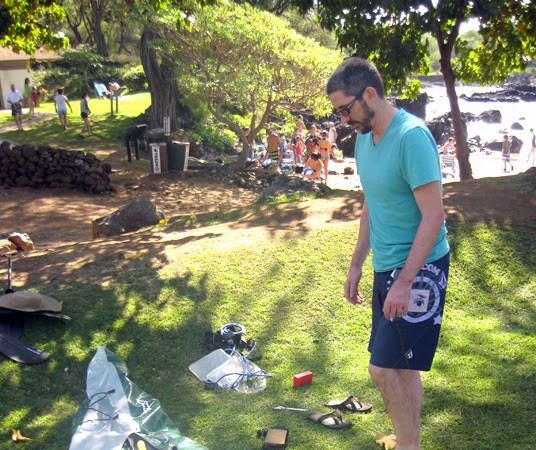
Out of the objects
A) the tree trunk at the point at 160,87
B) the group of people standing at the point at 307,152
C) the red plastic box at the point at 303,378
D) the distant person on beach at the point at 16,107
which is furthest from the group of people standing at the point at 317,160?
the red plastic box at the point at 303,378

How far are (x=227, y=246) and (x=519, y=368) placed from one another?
366cm

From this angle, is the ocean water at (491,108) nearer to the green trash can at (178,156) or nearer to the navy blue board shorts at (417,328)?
the green trash can at (178,156)

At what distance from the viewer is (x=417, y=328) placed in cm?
313

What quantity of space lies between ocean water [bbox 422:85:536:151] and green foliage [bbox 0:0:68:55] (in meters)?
26.3

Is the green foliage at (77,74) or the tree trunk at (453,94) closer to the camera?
the tree trunk at (453,94)

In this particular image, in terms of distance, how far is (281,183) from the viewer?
1385cm

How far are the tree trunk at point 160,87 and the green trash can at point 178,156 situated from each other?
4.91 metres

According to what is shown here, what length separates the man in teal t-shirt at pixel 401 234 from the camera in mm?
3014

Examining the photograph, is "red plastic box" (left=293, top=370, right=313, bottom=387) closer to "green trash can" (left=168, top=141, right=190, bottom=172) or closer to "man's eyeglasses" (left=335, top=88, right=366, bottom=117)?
"man's eyeglasses" (left=335, top=88, right=366, bottom=117)

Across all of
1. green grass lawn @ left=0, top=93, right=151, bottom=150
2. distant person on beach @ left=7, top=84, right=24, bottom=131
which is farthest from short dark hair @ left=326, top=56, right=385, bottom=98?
distant person on beach @ left=7, top=84, right=24, bottom=131

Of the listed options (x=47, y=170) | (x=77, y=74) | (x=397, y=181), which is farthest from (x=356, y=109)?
(x=77, y=74)

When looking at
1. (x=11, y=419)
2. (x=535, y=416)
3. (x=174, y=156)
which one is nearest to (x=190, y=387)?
(x=11, y=419)

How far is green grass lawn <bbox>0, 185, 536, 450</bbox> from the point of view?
4109 mm

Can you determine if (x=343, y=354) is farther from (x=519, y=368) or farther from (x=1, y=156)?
(x=1, y=156)
